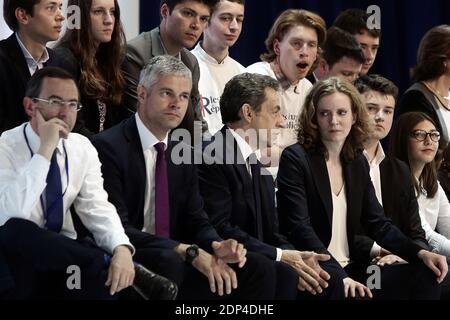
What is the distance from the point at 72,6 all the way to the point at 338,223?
1.43 metres

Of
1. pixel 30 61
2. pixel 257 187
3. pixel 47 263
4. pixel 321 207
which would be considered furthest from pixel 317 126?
pixel 47 263

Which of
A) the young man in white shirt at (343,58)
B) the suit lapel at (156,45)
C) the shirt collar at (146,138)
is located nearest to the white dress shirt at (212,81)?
the suit lapel at (156,45)

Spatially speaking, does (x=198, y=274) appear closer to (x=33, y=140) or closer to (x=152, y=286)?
(x=152, y=286)

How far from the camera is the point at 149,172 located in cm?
328

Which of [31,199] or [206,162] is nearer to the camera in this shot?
[31,199]

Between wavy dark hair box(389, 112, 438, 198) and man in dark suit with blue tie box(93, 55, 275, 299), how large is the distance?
1.31 m

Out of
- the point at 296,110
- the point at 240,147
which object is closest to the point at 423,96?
the point at 296,110

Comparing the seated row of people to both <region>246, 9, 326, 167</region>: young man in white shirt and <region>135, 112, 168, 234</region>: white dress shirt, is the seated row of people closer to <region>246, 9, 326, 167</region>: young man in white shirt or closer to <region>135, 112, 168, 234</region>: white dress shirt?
<region>135, 112, 168, 234</region>: white dress shirt

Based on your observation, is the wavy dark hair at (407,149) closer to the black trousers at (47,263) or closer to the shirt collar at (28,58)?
the shirt collar at (28,58)

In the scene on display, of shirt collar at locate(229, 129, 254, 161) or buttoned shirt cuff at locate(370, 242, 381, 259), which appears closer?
shirt collar at locate(229, 129, 254, 161)

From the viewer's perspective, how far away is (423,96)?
15.3 ft

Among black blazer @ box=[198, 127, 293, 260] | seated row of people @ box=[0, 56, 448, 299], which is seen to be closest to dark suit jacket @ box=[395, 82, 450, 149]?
seated row of people @ box=[0, 56, 448, 299]

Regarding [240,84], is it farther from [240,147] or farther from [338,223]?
[338,223]

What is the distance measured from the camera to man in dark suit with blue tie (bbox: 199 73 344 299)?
337 cm
